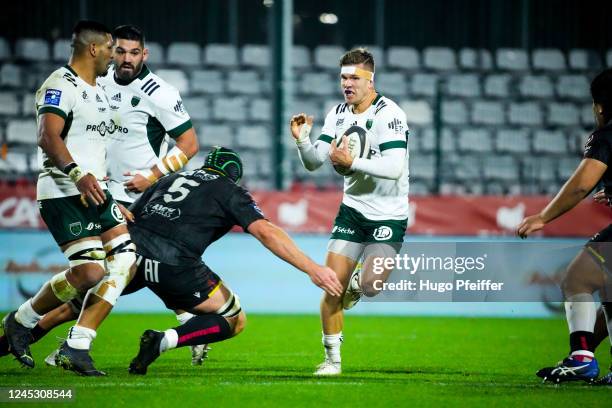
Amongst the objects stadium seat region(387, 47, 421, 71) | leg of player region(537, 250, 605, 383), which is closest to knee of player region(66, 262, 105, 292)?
leg of player region(537, 250, 605, 383)

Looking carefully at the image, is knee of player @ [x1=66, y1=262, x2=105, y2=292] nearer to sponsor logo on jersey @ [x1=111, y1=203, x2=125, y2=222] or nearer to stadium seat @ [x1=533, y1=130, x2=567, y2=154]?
sponsor logo on jersey @ [x1=111, y1=203, x2=125, y2=222]

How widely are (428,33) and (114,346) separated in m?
15.2

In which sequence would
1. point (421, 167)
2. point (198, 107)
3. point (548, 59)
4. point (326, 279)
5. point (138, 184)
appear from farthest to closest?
point (548, 59) → point (198, 107) → point (421, 167) → point (138, 184) → point (326, 279)

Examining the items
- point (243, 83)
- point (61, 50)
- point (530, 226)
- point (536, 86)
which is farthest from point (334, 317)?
point (61, 50)

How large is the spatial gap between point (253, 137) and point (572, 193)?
12324 mm

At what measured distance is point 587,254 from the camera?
721 cm

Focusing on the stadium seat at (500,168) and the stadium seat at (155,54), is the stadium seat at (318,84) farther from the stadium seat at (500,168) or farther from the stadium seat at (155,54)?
the stadium seat at (500,168)

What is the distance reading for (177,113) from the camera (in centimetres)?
891

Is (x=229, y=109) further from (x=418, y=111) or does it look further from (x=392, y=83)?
(x=418, y=111)

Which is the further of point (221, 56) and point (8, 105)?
point (221, 56)

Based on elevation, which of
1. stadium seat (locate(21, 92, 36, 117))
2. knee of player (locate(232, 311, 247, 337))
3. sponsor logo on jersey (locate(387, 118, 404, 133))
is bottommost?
knee of player (locate(232, 311, 247, 337))

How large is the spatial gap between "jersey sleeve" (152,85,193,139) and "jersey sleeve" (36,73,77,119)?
1582 mm

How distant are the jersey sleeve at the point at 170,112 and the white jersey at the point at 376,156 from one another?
132 centimetres

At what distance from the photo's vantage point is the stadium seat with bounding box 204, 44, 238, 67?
20.6 metres
